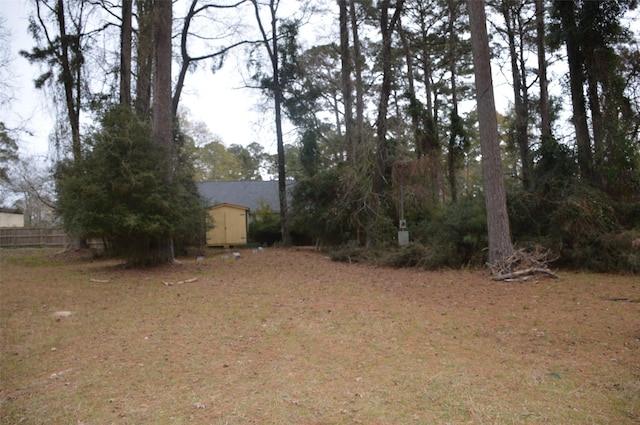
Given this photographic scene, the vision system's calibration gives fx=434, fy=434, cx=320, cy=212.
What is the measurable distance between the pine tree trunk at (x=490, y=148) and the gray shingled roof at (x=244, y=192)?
1886 centimetres

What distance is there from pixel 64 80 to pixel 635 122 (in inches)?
779

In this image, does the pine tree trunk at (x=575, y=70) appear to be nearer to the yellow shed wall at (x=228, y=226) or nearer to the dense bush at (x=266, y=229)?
the dense bush at (x=266, y=229)

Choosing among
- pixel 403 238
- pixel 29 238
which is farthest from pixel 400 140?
pixel 29 238

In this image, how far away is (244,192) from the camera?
29.2 meters

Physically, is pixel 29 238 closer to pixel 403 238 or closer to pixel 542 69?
pixel 403 238

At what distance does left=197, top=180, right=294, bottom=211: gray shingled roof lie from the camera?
2842 centimetres

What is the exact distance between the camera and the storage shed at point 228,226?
23.0 m

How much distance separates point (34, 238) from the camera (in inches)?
1009

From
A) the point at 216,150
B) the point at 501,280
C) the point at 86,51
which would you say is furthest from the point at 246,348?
the point at 216,150

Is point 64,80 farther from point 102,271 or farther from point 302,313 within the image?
point 302,313

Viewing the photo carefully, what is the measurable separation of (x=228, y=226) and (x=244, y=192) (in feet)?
21.0

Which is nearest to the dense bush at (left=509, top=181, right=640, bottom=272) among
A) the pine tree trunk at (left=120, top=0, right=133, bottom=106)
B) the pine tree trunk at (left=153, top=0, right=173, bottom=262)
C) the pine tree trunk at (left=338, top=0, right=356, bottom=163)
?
the pine tree trunk at (left=338, top=0, right=356, bottom=163)

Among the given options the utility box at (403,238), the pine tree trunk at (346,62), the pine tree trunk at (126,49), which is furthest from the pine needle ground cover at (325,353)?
the pine tree trunk at (346,62)

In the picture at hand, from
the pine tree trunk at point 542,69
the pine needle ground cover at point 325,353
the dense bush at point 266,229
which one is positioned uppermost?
the pine tree trunk at point 542,69
